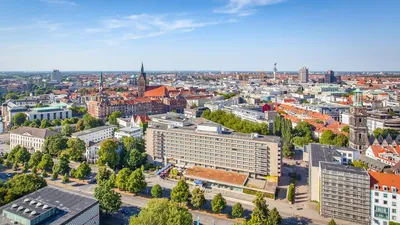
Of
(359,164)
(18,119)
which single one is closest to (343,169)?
(359,164)

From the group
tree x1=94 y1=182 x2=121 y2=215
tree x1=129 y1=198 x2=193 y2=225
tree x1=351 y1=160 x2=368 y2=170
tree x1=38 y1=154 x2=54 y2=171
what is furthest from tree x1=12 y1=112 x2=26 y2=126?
tree x1=351 y1=160 x2=368 y2=170

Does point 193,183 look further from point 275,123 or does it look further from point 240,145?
point 275,123

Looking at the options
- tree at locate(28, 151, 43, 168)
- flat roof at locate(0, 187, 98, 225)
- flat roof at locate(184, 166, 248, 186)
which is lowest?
flat roof at locate(184, 166, 248, 186)

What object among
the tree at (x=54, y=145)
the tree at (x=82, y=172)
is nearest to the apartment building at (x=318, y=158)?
the tree at (x=82, y=172)

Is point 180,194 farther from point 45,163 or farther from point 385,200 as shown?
point 45,163

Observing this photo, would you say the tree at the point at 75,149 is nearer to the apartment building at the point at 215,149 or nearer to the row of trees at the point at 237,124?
the apartment building at the point at 215,149

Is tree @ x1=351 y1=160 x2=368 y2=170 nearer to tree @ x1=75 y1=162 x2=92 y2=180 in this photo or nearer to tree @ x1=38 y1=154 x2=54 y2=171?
tree @ x1=75 y1=162 x2=92 y2=180

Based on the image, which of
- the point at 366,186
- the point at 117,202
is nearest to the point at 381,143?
the point at 366,186
